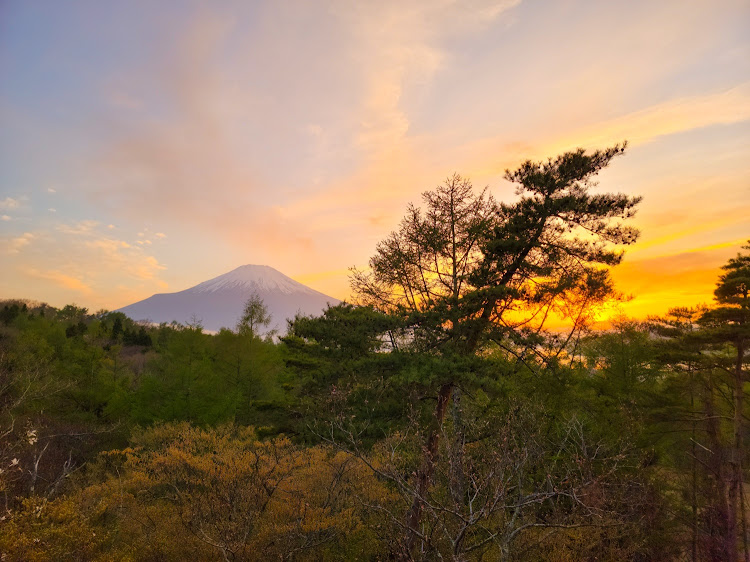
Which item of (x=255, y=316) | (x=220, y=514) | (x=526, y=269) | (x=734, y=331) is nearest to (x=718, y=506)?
(x=734, y=331)

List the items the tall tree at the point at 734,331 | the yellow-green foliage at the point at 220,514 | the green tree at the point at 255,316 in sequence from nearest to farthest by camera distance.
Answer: the yellow-green foliage at the point at 220,514 → the tall tree at the point at 734,331 → the green tree at the point at 255,316

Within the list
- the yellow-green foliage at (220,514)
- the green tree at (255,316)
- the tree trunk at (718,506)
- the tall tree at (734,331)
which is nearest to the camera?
the yellow-green foliage at (220,514)

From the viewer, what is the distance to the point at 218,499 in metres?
11.7

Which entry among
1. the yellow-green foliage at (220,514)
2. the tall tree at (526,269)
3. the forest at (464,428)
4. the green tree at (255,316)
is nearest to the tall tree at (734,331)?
the forest at (464,428)

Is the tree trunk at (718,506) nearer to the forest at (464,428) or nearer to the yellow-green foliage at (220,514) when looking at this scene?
the forest at (464,428)

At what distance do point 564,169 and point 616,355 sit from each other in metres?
11.1

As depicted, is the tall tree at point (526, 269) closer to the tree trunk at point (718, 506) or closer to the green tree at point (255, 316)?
the tree trunk at point (718, 506)

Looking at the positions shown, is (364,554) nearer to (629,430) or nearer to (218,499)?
(218,499)

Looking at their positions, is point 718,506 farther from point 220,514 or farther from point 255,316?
point 255,316

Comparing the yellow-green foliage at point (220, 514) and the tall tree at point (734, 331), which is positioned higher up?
the tall tree at point (734, 331)

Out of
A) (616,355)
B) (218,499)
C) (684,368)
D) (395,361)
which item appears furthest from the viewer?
(616,355)

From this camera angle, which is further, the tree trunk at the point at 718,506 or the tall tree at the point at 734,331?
the tree trunk at the point at 718,506

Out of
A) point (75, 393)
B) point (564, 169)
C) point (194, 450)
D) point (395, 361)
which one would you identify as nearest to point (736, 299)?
point (564, 169)

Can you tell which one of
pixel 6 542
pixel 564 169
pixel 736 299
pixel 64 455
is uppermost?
pixel 564 169
